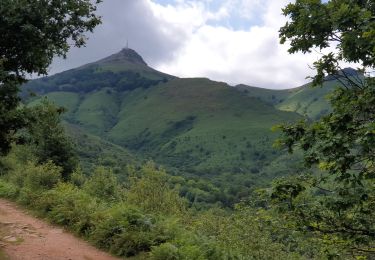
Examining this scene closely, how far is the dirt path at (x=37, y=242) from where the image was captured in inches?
527

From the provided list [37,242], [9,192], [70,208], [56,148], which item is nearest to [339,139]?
[37,242]

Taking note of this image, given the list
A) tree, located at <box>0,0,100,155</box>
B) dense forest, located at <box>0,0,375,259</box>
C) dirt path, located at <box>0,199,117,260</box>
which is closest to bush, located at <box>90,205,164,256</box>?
dense forest, located at <box>0,0,375,259</box>

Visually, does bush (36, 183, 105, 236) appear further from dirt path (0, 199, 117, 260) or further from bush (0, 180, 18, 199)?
bush (0, 180, 18, 199)

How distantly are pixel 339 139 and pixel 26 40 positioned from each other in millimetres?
8809

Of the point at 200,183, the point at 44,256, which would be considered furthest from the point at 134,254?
the point at 200,183

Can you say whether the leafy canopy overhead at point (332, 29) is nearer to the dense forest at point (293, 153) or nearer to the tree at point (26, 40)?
the dense forest at point (293, 153)

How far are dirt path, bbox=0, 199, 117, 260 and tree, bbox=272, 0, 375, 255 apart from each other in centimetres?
771

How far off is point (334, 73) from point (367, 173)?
296 centimetres

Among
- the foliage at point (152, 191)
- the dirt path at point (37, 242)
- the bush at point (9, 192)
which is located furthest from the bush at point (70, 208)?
the foliage at point (152, 191)

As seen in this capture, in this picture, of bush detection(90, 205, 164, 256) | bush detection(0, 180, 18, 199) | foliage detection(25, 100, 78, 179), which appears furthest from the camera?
foliage detection(25, 100, 78, 179)

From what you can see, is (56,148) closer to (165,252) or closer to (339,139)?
(165,252)

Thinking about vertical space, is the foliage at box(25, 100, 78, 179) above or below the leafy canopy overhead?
below

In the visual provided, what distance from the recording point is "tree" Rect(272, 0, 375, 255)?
7.36m

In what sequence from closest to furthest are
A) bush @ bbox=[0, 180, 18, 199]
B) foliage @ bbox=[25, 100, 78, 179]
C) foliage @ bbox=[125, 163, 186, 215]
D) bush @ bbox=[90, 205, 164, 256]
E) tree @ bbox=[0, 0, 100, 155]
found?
tree @ bbox=[0, 0, 100, 155], bush @ bbox=[90, 205, 164, 256], bush @ bbox=[0, 180, 18, 199], foliage @ bbox=[25, 100, 78, 179], foliage @ bbox=[125, 163, 186, 215]
